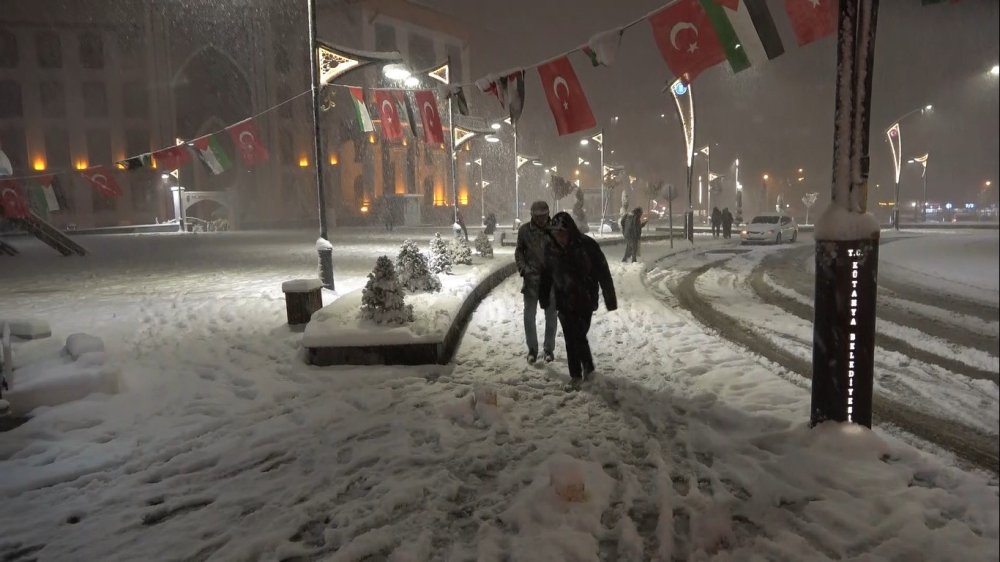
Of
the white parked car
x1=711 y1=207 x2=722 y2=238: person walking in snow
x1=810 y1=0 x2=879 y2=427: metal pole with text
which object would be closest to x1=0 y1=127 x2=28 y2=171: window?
x1=711 y1=207 x2=722 y2=238: person walking in snow

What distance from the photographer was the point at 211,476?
14.2ft

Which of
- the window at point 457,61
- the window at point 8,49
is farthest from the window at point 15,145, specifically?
the window at point 457,61

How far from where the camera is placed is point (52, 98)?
179 ft

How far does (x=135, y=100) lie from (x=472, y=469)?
213ft

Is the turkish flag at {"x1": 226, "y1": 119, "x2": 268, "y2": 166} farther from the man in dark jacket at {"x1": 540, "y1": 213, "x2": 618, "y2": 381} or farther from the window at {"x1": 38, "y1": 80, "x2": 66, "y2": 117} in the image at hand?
the window at {"x1": 38, "y1": 80, "x2": 66, "y2": 117}

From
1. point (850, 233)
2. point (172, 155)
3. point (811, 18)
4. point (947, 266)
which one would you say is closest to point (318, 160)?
point (811, 18)

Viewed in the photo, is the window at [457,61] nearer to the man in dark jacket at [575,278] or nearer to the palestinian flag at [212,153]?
the palestinian flag at [212,153]

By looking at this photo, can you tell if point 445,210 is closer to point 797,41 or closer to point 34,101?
point 34,101

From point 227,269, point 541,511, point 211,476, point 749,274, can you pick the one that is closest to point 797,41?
point 541,511

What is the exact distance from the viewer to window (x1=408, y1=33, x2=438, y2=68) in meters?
68.2

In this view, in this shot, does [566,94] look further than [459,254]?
No

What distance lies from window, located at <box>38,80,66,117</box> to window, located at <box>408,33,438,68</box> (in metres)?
32.7

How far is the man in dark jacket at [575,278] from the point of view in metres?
5.89

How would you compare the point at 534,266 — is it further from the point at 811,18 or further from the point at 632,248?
the point at 632,248
